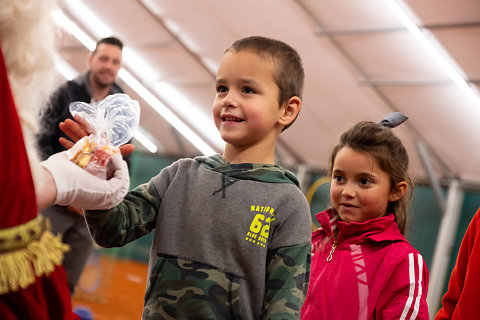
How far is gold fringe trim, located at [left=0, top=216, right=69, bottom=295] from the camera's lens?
0.79 metres

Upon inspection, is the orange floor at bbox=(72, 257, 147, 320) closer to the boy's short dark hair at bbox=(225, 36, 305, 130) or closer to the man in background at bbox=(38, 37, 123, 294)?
the man in background at bbox=(38, 37, 123, 294)

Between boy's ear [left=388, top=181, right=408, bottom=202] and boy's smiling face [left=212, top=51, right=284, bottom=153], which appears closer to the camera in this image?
boy's smiling face [left=212, top=51, right=284, bottom=153]

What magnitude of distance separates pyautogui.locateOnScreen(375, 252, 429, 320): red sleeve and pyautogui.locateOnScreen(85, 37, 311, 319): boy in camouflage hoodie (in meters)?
0.50

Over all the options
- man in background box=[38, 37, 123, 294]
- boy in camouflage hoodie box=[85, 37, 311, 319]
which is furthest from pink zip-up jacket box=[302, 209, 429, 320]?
man in background box=[38, 37, 123, 294]

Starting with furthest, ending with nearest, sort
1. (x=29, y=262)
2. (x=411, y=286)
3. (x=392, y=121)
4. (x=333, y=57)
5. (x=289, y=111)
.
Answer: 1. (x=333, y=57)
2. (x=392, y=121)
3. (x=411, y=286)
4. (x=289, y=111)
5. (x=29, y=262)

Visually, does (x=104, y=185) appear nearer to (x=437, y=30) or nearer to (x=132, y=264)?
(x=437, y=30)

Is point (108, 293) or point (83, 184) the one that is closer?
point (83, 184)

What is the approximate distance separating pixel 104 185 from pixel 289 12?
18.8ft

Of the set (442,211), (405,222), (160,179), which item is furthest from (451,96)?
(160,179)

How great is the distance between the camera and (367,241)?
74.2 inches

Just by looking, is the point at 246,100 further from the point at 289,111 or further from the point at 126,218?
the point at 126,218

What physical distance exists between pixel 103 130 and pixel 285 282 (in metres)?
0.49

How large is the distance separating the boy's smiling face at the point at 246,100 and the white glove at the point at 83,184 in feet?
1.23

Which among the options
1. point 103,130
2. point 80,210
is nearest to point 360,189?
point 103,130
